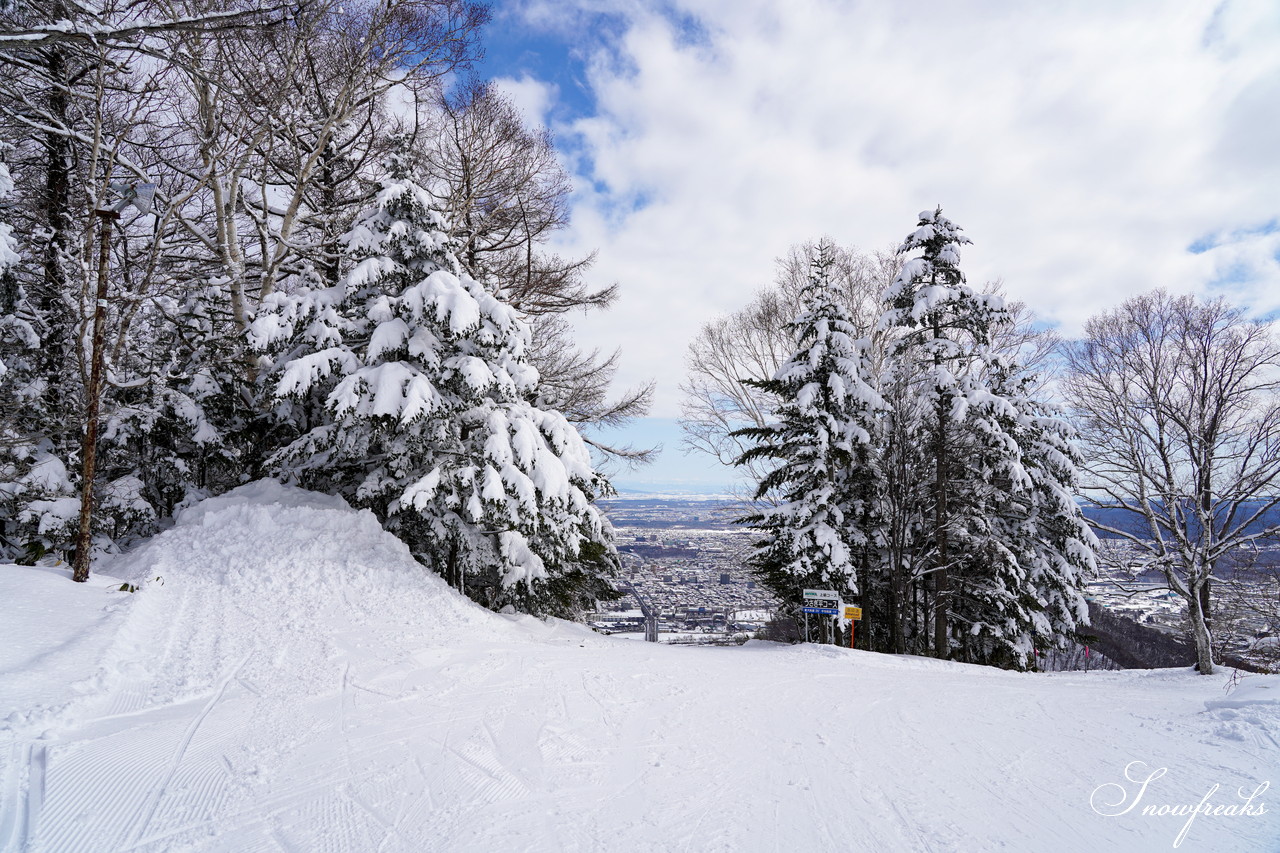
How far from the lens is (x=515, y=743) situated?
4242 millimetres

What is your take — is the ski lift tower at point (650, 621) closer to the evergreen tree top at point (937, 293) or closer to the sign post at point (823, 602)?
the sign post at point (823, 602)

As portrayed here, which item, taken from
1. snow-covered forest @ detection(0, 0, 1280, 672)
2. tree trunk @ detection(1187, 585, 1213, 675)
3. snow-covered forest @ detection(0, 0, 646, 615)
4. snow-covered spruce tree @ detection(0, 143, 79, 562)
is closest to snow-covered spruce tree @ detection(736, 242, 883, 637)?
snow-covered forest @ detection(0, 0, 1280, 672)

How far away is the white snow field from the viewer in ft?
10.2

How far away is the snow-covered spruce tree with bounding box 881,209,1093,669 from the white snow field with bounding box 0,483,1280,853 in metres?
5.11

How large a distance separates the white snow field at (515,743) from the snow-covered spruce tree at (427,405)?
203 cm

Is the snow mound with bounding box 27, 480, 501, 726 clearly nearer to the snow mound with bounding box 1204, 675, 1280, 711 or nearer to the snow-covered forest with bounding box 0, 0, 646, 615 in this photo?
the snow-covered forest with bounding box 0, 0, 646, 615

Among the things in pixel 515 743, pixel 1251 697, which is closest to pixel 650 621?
pixel 515 743

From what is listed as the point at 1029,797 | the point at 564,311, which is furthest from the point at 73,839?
the point at 564,311

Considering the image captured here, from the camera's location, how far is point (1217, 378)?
1109 centimetres

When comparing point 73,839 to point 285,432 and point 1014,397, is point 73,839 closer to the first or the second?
point 285,432

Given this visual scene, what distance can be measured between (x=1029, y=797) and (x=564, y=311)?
502 inches

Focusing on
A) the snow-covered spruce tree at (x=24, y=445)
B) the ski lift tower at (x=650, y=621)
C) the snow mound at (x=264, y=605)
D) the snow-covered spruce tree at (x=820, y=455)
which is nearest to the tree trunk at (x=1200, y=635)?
the snow-covered spruce tree at (x=820, y=455)

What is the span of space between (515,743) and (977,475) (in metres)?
12.8

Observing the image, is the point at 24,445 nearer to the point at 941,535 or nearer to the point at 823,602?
the point at 823,602
